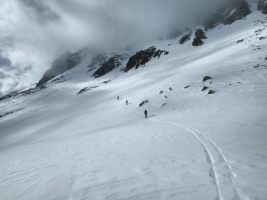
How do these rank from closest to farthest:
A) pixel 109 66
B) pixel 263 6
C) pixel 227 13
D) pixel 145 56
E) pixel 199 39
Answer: pixel 263 6 → pixel 199 39 → pixel 227 13 → pixel 145 56 → pixel 109 66

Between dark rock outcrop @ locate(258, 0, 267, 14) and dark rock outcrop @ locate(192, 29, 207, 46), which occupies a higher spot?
dark rock outcrop @ locate(258, 0, 267, 14)

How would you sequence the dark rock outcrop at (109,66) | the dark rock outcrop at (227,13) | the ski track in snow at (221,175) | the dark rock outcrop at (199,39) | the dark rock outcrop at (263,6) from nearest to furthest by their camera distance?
the ski track in snow at (221,175) < the dark rock outcrop at (263,6) < the dark rock outcrop at (199,39) < the dark rock outcrop at (227,13) < the dark rock outcrop at (109,66)

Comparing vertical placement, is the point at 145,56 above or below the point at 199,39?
below

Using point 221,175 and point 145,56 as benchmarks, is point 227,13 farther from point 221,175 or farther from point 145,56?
point 221,175

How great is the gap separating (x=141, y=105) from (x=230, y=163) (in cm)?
2672

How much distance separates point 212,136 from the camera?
13.6 m

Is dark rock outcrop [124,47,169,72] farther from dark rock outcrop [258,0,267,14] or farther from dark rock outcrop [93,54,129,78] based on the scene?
dark rock outcrop [258,0,267,14]

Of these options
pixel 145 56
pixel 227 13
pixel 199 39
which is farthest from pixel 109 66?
pixel 227 13

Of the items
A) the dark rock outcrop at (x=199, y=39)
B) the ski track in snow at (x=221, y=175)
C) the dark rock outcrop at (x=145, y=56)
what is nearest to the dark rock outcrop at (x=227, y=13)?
the dark rock outcrop at (x=199, y=39)

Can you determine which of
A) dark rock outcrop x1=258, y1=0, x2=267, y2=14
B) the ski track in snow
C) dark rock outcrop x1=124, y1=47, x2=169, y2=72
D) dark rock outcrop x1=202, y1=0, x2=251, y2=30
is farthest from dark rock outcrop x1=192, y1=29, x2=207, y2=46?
the ski track in snow

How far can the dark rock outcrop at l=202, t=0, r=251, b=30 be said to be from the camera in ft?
317

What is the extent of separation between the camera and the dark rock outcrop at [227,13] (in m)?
96.5

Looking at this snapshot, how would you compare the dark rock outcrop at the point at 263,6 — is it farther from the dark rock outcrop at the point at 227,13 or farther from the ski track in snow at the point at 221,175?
the ski track in snow at the point at 221,175

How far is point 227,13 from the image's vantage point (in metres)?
107
